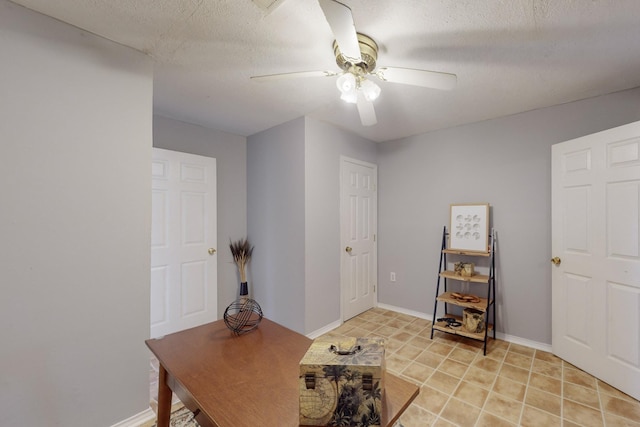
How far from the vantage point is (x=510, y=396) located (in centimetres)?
196

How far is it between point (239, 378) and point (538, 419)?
6.55 ft

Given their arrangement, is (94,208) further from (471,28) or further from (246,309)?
(471,28)

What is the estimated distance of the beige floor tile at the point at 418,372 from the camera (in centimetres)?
219

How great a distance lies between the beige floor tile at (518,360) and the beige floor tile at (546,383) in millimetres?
134

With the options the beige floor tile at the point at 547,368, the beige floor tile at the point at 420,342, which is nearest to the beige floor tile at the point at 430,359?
the beige floor tile at the point at 420,342

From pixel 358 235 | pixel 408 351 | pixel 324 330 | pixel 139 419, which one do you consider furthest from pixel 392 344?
pixel 139 419

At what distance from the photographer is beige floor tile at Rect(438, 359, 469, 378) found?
2.24m

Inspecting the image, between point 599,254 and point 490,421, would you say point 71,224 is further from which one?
point 599,254

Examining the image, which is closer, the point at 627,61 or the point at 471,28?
the point at 471,28

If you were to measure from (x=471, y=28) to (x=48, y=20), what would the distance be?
7.59 feet

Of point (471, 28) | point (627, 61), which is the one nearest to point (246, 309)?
point (471, 28)

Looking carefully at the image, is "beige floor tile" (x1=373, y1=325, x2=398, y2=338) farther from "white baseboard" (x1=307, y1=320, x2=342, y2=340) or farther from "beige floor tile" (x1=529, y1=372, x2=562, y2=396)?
"beige floor tile" (x1=529, y1=372, x2=562, y2=396)

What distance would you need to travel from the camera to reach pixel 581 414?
Result: 69.6 inches

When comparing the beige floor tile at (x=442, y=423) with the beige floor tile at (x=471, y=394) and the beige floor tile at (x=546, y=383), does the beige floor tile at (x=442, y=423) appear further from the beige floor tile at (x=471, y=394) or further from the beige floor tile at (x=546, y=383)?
the beige floor tile at (x=546, y=383)
